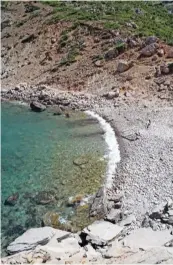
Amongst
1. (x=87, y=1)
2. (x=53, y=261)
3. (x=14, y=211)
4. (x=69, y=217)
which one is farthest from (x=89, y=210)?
(x=87, y=1)

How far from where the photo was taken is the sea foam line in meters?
33.1

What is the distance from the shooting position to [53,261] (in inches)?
870

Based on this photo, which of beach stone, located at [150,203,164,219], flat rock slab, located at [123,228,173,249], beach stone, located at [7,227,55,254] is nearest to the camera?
flat rock slab, located at [123,228,173,249]

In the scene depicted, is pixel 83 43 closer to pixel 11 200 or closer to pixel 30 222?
pixel 11 200

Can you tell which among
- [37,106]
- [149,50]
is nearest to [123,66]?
[149,50]

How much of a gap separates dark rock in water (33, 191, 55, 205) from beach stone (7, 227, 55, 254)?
12.1 feet

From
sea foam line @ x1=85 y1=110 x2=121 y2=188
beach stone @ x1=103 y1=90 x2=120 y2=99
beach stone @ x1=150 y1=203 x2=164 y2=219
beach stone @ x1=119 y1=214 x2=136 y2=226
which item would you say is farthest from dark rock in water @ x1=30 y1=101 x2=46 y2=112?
beach stone @ x1=150 y1=203 x2=164 y2=219

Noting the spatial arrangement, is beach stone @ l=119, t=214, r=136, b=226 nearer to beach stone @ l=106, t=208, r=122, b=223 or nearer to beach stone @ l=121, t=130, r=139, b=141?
beach stone @ l=106, t=208, r=122, b=223

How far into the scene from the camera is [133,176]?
106ft

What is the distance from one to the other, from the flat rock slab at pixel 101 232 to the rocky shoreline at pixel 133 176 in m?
0.21

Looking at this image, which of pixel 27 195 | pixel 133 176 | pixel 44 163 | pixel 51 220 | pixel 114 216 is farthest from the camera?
pixel 44 163

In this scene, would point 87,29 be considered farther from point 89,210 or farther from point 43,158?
point 89,210

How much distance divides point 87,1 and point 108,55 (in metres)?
24.7

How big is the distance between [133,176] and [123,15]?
36.9 meters
